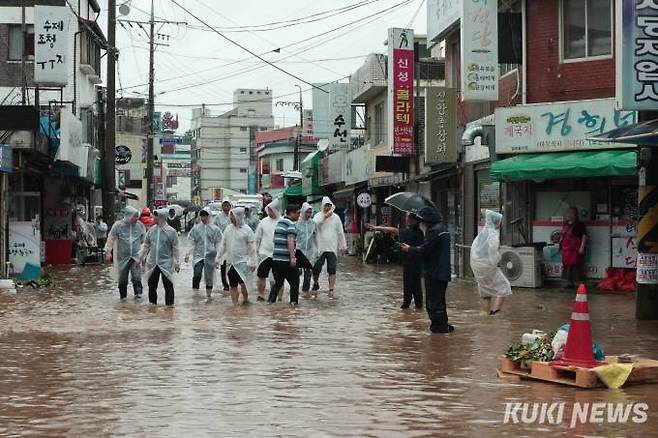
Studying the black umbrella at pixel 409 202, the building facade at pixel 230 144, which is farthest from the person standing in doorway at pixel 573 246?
the building facade at pixel 230 144

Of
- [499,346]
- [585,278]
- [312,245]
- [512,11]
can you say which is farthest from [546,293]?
[499,346]

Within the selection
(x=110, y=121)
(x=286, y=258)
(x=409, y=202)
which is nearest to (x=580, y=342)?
(x=409, y=202)

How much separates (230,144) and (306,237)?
110 metres

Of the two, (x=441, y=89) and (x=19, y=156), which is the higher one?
(x=441, y=89)

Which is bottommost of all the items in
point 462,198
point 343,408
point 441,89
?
point 343,408

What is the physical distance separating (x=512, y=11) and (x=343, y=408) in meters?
16.6

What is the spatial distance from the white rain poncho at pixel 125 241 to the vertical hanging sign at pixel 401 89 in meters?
12.7

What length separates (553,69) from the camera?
21.5 meters

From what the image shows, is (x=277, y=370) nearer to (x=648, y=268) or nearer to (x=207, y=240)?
(x=648, y=268)

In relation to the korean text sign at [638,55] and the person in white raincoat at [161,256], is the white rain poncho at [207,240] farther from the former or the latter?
the korean text sign at [638,55]

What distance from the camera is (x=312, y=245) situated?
62.8 ft

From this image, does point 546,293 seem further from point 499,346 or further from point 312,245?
point 499,346

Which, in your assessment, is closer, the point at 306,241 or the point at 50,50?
the point at 306,241

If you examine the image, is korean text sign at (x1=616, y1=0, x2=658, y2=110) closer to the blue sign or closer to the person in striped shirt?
the person in striped shirt
